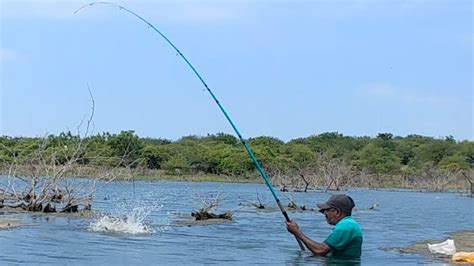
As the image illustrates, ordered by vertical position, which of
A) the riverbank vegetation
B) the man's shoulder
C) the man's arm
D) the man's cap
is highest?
the riverbank vegetation

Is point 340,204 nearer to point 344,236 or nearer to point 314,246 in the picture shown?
point 344,236

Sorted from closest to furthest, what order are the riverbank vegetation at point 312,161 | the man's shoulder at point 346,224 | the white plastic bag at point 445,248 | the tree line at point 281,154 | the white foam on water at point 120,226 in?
the man's shoulder at point 346,224 → the white plastic bag at point 445,248 → the white foam on water at point 120,226 → the riverbank vegetation at point 312,161 → the tree line at point 281,154

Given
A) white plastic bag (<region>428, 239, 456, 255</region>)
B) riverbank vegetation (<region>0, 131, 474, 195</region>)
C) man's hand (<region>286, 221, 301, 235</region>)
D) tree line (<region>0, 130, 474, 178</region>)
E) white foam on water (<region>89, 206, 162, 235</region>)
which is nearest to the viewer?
man's hand (<region>286, 221, 301, 235</region>)

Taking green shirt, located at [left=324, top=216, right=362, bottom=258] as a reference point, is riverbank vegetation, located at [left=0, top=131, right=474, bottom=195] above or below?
above

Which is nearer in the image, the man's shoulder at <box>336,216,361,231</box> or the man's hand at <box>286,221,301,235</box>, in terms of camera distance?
the man's shoulder at <box>336,216,361,231</box>

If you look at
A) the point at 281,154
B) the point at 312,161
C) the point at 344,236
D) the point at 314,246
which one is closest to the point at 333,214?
the point at 344,236

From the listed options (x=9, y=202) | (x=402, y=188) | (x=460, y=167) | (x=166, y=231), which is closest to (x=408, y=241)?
(x=166, y=231)

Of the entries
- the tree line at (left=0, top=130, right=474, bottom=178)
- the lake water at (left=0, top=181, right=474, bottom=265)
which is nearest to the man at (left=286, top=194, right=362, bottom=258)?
the lake water at (left=0, top=181, right=474, bottom=265)

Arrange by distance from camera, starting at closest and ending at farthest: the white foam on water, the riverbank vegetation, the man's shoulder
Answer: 1. the man's shoulder
2. the white foam on water
3. the riverbank vegetation

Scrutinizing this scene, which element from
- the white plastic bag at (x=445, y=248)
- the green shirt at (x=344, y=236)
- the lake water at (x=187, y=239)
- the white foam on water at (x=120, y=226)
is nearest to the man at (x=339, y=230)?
the green shirt at (x=344, y=236)

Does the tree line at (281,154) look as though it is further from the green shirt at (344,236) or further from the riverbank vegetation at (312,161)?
the green shirt at (344,236)

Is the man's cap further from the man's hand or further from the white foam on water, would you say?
the white foam on water

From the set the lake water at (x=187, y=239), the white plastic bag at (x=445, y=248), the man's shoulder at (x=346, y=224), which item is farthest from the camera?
the white plastic bag at (x=445, y=248)

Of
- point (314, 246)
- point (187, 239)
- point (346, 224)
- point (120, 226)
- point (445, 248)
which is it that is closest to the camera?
point (346, 224)
